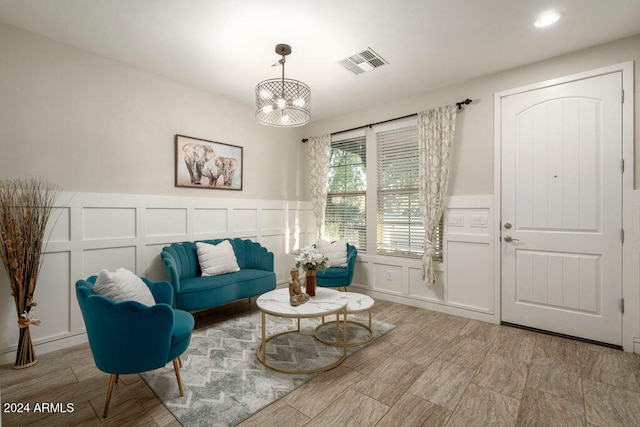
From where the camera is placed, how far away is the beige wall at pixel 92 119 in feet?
8.32

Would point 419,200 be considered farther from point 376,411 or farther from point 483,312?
point 376,411

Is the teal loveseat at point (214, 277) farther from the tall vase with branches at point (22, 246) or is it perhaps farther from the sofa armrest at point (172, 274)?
the tall vase with branches at point (22, 246)

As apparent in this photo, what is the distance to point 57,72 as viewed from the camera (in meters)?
2.73

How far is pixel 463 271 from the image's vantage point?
352 centimetres

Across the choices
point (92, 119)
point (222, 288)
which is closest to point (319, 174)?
point (222, 288)

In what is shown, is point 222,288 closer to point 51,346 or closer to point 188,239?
point 188,239

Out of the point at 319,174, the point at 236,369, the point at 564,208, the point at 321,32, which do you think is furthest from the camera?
the point at 319,174

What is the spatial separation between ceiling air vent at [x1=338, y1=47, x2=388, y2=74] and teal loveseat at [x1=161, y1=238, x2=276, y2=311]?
2.50 metres

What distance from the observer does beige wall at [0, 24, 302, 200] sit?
2537mm

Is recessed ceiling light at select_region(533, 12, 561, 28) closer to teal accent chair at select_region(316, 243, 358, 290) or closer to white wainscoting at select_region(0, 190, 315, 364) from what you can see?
teal accent chair at select_region(316, 243, 358, 290)

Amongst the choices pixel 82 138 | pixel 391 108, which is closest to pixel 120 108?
pixel 82 138

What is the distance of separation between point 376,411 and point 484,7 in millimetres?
3012

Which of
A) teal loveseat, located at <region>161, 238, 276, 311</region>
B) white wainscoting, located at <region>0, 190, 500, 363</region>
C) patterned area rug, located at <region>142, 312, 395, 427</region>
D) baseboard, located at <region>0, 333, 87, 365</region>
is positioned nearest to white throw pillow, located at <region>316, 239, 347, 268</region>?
white wainscoting, located at <region>0, 190, 500, 363</region>

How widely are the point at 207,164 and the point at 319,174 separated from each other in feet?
5.89
